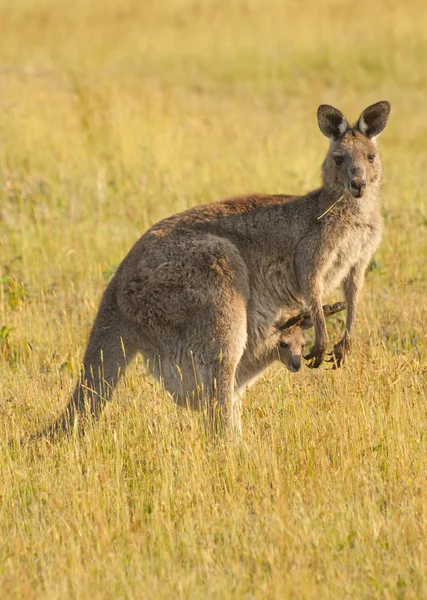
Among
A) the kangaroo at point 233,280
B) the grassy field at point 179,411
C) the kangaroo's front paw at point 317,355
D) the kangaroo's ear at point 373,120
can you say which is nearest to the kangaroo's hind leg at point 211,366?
the kangaroo at point 233,280

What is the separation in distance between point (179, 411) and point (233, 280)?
2.84 ft

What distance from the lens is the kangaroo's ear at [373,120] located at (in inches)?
246

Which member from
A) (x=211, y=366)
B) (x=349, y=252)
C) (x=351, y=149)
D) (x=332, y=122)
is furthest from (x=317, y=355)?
(x=332, y=122)

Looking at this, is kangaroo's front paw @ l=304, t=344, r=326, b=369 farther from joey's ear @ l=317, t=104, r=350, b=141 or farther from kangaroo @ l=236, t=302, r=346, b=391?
joey's ear @ l=317, t=104, r=350, b=141

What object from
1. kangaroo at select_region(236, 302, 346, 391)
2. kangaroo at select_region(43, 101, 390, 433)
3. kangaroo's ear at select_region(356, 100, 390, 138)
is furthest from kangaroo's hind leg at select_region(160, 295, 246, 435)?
kangaroo's ear at select_region(356, 100, 390, 138)

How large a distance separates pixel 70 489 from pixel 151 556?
2.59ft

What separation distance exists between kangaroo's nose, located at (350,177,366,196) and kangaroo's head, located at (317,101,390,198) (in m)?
0.04

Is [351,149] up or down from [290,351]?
up

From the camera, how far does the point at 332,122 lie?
6312 millimetres

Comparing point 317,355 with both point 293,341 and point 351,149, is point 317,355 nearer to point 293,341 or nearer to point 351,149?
point 293,341

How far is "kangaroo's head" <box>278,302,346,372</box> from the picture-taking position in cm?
620

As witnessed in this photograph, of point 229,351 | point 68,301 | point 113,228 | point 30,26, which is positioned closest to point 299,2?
point 30,26

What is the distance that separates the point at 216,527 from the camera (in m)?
4.45

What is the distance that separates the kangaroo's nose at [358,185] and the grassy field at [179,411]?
3.39ft
